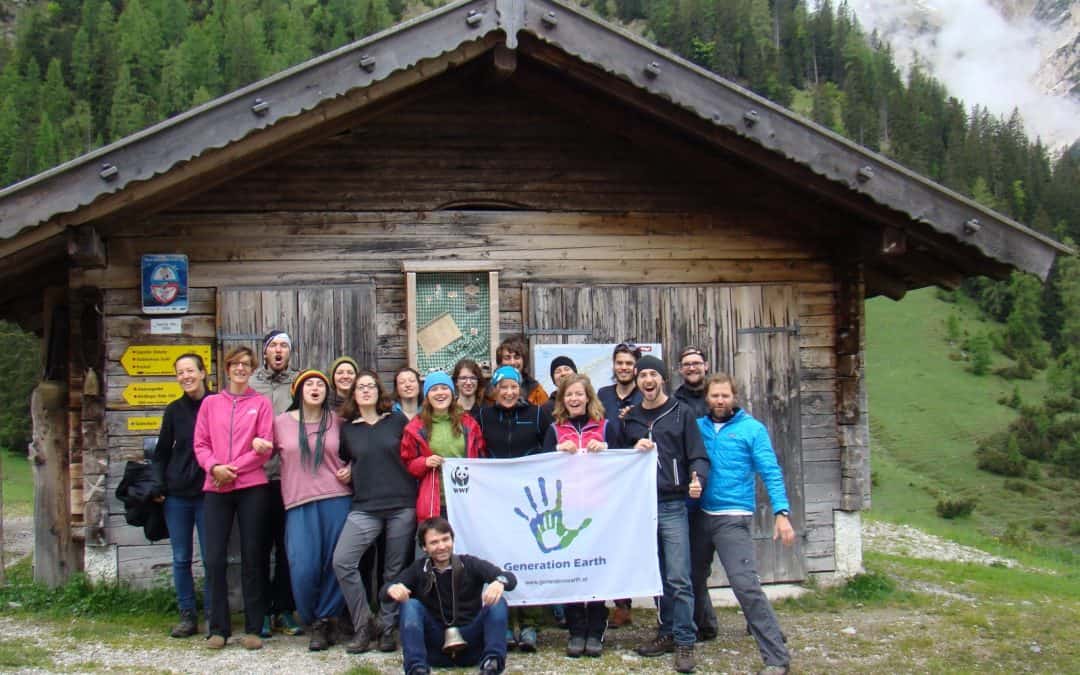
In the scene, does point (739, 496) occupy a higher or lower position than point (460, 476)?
lower

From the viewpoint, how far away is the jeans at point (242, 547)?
7.11 metres

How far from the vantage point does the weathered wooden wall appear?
843 cm

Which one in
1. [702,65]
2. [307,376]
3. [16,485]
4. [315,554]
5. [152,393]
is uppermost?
[702,65]

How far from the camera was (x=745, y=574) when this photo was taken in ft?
22.0

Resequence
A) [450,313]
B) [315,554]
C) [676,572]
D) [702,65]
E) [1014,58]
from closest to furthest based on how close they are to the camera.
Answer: [676,572] → [315,554] → [450,313] → [702,65] → [1014,58]

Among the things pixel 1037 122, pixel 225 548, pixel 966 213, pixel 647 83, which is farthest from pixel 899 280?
pixel 1037 122

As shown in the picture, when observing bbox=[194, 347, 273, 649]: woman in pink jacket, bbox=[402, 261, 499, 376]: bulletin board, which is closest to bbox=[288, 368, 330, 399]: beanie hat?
bbox=[194, 347, 273, 649]: woman in pink jacket

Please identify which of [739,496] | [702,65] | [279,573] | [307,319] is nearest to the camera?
[739,496]

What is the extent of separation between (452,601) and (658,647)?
1.51 m

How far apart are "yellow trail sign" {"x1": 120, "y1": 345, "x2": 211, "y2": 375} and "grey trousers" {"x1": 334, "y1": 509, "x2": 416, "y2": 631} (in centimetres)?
225

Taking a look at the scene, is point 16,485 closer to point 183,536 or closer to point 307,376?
point 183,536

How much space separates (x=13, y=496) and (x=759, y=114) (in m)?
22.6

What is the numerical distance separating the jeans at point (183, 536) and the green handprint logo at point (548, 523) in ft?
7.37

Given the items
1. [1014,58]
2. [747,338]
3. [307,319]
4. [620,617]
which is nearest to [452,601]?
[620,617]
